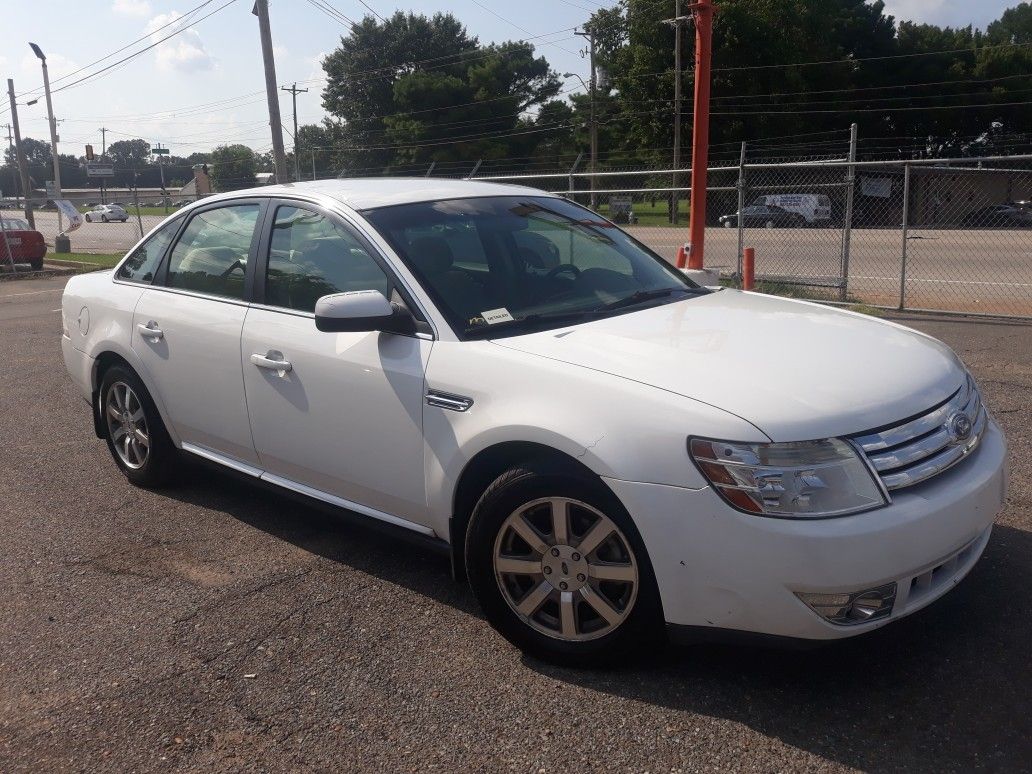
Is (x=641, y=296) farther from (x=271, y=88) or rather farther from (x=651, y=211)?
(x=271, y=88)

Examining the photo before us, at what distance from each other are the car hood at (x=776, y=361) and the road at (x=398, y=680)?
2.80 ft

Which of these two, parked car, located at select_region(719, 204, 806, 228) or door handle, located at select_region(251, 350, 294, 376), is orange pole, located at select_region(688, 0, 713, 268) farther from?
door handle, located at select_region(251, 350, 294, 376)

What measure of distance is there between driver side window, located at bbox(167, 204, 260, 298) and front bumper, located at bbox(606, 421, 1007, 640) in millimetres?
2399

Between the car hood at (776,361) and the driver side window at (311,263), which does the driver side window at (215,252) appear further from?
the car hood at (776,361)

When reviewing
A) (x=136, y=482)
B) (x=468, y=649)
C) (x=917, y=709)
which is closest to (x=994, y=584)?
(x=917, y=709)

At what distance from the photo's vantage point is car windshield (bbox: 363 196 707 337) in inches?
146

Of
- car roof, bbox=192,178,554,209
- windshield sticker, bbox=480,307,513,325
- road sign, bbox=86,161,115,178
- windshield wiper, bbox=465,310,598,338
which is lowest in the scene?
windshield wiper, bbox=465,310,598,338

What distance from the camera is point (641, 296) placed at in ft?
13.4

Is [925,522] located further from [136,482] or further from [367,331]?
[136,482]

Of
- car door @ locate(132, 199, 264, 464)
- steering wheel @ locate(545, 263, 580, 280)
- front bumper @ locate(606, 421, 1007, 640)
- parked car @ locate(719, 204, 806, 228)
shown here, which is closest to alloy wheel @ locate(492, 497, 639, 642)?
front bumper @ locate(606, 421, 1007, 640)

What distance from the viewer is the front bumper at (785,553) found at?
271 cm

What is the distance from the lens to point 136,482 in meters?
5.34

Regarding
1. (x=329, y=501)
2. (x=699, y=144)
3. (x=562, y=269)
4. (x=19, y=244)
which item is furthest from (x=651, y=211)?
(x=19, y=244)

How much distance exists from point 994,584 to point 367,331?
2.60 metres
